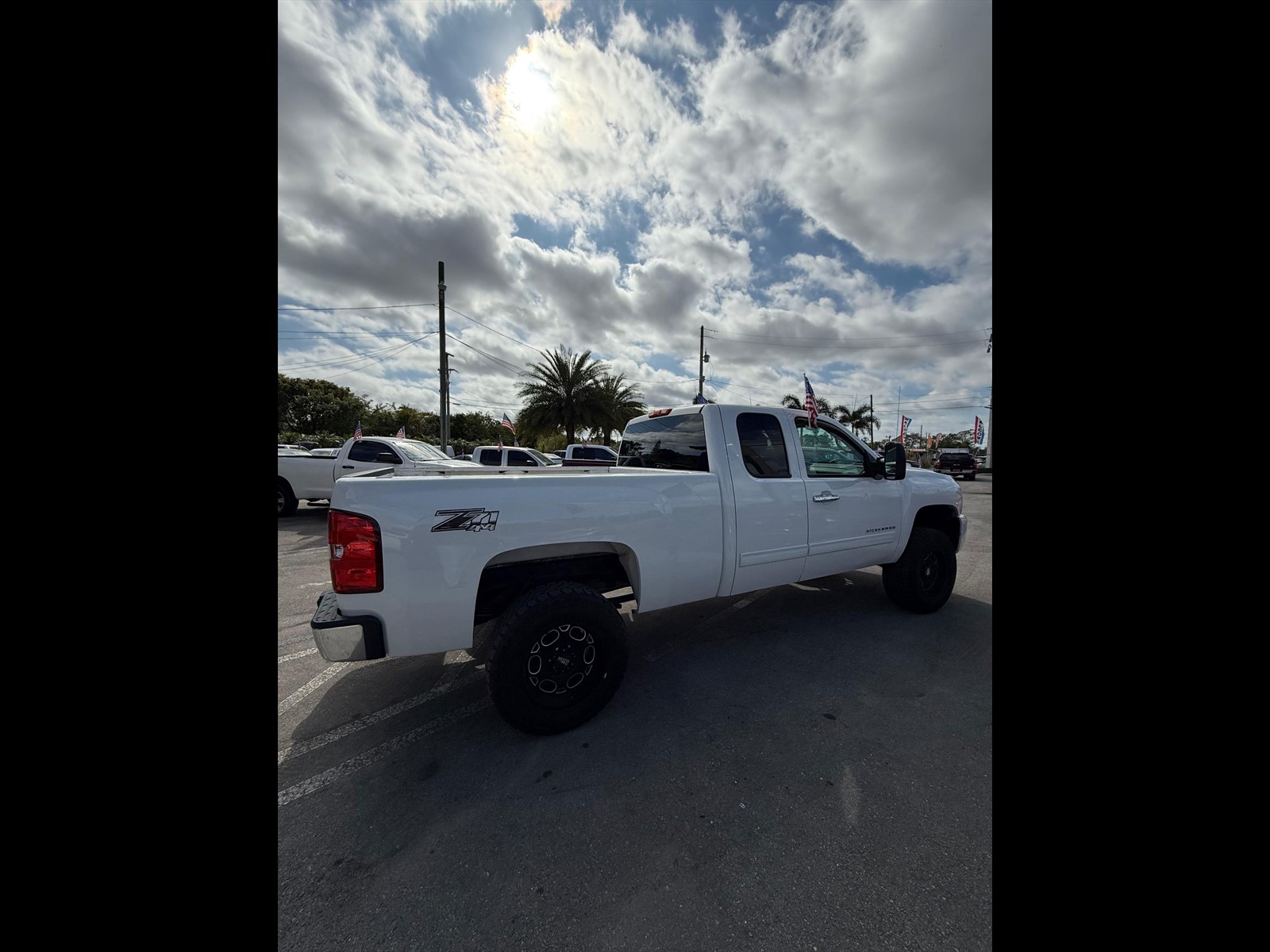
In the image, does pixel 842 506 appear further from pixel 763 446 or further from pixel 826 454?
pixel 763 446

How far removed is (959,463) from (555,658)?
3040cm

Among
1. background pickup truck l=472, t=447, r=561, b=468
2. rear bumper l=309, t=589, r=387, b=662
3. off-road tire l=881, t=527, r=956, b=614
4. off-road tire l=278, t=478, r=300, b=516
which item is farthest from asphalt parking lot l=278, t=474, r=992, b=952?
background pickup truck l=472, t=447, r=561, b=468

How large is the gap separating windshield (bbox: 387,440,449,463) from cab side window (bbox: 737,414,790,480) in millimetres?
7912

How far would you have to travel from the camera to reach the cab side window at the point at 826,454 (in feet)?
12.2

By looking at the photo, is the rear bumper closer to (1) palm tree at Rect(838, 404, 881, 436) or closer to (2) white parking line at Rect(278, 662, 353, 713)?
(2) white parking line at Rect(278, 662, 353, 713)

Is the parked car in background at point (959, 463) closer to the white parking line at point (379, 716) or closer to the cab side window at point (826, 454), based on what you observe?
the cab side window at point (826, 454)

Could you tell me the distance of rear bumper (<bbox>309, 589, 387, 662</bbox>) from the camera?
2.16m

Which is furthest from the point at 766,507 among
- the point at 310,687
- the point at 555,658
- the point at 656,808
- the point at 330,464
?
the point at 330,464

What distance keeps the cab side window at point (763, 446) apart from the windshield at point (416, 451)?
791 cm
